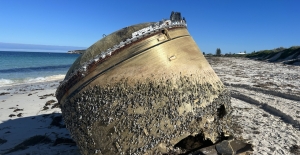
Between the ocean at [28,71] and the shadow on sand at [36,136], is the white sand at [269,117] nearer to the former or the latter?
the shadow on sand at [36,136]

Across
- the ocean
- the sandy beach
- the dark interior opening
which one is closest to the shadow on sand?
the sandy beach

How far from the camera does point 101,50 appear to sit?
2965mm

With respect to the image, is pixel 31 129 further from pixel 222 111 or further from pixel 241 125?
pixel 241 125

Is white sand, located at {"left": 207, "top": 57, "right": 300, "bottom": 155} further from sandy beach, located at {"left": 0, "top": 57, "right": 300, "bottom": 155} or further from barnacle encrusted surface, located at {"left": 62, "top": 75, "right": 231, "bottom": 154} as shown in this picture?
barnacle encrusted surface, located at {"left": 62, "top": 75, "right": 231, "bottom": 154}

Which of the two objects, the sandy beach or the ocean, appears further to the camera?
the ocean

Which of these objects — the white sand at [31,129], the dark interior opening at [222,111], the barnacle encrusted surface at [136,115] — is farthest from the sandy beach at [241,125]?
the barnacle encrusted surface at [136,115]

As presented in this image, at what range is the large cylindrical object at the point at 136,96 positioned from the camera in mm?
2762

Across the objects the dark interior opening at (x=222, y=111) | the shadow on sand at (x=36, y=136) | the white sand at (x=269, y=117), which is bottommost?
the shadow on sand at (x=36, y=136)

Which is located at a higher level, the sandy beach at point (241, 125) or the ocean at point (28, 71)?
the ocean at point (28, 71)

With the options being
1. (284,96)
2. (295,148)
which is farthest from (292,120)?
(284,96)

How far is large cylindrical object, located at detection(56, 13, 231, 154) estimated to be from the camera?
9.06 ft

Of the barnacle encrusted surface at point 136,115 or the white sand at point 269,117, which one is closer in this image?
the barnacle encrusted surface at point 136,115

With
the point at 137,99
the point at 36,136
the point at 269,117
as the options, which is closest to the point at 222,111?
the point at 137,99

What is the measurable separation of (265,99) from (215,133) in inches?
205
